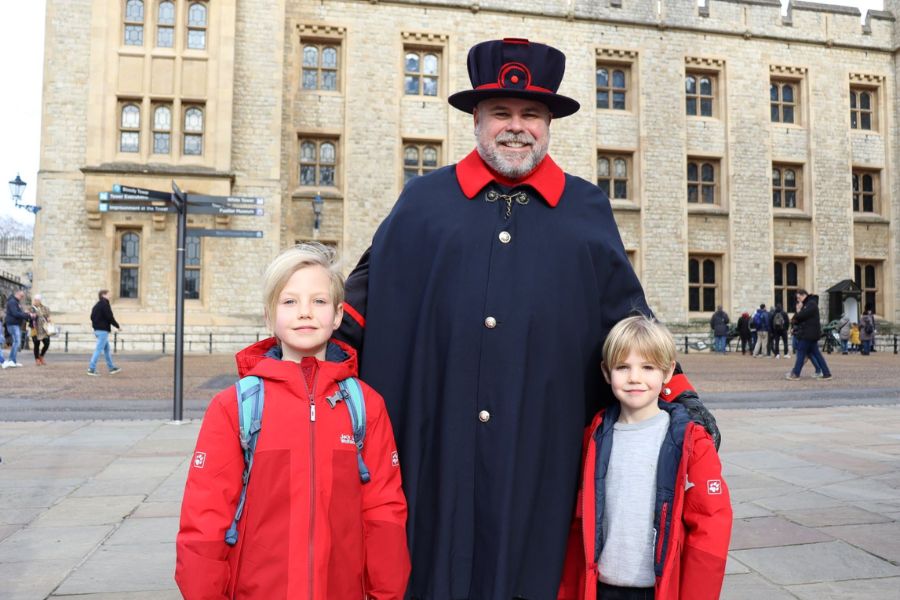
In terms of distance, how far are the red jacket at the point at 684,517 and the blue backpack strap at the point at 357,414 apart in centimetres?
63

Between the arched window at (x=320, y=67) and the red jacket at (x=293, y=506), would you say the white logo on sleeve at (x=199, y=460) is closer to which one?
the red jacket at (x=293, y=506)

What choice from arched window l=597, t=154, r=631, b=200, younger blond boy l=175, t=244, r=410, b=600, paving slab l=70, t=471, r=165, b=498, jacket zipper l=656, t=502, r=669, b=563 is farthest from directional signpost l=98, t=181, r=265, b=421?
arched window l=597, t=154, r=631, b=200

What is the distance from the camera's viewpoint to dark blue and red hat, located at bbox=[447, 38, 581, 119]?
6.81 ft

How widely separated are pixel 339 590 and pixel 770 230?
24.3 m

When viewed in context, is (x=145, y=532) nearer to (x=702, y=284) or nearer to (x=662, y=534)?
(x=662, y=534)

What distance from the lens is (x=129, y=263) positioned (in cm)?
1911

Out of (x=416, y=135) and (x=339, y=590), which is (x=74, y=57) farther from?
(x=339, y=590)

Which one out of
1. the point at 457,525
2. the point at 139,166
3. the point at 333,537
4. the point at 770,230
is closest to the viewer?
the point at 333,537

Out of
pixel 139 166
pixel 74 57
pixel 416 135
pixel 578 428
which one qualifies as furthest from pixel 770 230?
pixel 578 428

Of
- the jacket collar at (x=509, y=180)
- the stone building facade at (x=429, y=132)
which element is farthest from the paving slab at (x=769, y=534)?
the stone building facade at (x=429, y=132)

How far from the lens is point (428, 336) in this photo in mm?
2098

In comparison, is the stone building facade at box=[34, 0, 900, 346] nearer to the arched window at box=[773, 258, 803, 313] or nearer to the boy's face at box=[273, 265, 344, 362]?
the arched window at box=[773, 258, 803, 313]

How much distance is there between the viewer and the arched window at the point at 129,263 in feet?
62.6

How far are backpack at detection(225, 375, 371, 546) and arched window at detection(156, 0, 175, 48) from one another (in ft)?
65.8
